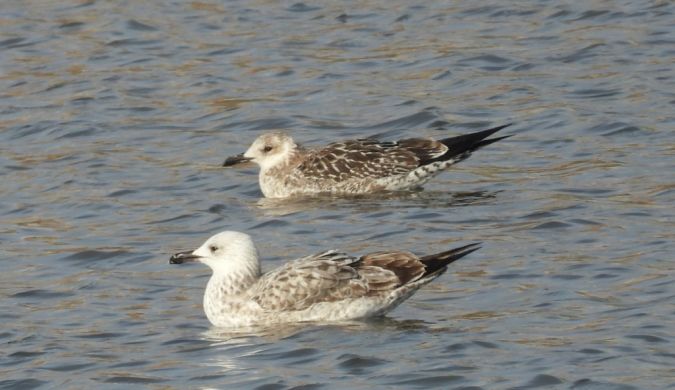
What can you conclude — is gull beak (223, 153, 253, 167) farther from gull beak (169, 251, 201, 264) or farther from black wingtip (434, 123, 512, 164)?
gull beak (169, 251, 201, 264)

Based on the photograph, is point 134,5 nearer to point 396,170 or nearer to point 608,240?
point 396,170

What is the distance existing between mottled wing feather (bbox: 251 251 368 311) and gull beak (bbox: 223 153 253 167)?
4607 millimetres

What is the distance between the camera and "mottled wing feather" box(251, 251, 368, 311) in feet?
39.4

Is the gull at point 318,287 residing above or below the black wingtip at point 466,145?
above

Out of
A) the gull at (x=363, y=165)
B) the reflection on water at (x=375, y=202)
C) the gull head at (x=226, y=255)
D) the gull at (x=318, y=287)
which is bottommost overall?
the reflection on water at (x=375, y=202)

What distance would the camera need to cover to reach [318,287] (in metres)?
12.0

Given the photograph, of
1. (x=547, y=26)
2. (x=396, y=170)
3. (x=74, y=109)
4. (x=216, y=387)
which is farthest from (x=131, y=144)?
(x=216, y=387)

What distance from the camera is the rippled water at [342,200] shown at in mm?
11062

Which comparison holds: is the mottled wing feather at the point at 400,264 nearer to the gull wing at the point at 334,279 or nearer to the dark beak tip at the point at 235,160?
the gull wing at the point at 334,279

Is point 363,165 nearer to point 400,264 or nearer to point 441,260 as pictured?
point 400,264

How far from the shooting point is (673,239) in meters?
13.5

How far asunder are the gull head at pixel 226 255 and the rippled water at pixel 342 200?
432mm

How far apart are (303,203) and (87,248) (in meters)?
2.74

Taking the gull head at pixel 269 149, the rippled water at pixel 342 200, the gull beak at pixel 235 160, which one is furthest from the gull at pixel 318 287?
the gull head at pixel 269 149
